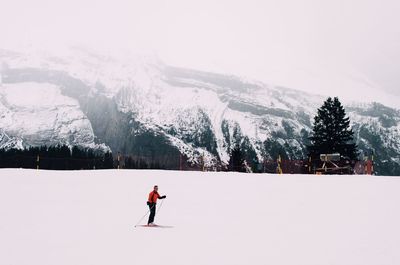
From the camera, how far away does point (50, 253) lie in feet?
42.6

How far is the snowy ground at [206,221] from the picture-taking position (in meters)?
12.9

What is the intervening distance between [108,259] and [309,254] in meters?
5.46

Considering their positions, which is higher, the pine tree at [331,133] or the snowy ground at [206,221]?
the pine tree at [331,133]

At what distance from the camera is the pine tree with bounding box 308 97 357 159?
58.8 meters

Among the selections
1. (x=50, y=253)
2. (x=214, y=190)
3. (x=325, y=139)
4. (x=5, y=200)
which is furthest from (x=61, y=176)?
(x=325, y=139)

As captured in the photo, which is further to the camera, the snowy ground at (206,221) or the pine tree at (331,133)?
the pine tree at (331,133)

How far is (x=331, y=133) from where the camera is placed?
6041cm

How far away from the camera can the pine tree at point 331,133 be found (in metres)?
58.8

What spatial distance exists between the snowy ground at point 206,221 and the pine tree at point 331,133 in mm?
30197

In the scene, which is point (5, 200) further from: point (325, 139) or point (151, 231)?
point (325, 139)

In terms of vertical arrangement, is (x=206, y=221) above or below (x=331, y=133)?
below

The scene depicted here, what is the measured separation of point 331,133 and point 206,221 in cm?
4556

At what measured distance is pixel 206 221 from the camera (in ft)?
59.2

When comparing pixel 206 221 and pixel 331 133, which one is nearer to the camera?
pixel 206 221
